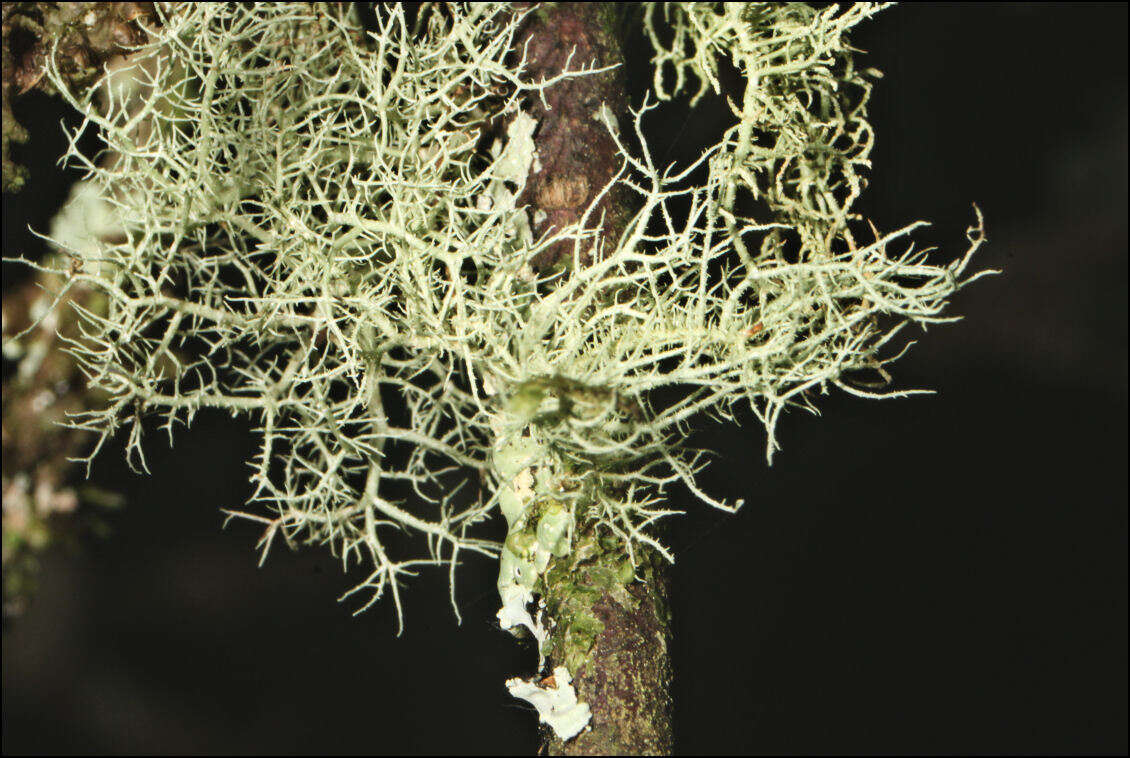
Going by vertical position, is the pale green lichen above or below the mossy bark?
below

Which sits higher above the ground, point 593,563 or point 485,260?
point 485,260

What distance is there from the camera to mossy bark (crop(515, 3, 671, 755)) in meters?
0.52

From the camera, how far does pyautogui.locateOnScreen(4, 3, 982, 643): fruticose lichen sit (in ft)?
1.68

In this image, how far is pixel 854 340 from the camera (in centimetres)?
53

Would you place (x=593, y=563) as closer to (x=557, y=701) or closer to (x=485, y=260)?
(x=557, y=701)

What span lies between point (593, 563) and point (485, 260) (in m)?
0.22

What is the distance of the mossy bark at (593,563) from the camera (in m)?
0.52

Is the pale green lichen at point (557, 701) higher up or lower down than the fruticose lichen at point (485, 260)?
lower down

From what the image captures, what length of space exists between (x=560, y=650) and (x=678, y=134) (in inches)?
15.8

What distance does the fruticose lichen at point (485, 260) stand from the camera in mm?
513

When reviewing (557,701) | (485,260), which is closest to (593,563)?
(557,701)

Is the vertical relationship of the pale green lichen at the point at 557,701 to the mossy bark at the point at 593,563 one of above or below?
below

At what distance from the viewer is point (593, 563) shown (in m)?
0.55

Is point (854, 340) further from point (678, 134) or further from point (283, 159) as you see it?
point (283, 159)
